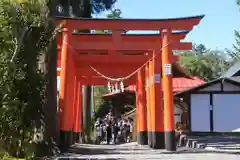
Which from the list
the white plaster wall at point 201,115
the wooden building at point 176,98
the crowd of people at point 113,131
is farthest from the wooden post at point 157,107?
the wooden building at point 176,98

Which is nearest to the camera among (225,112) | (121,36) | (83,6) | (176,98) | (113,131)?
(121,36)

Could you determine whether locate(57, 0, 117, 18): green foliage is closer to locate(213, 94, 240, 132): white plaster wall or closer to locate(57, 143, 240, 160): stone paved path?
locate(57, 143, 240, 160): stone paved path

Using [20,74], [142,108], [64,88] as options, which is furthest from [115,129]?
[20,74]

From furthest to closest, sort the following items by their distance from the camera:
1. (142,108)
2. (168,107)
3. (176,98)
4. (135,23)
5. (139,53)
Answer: (176,98) → (142,108) → (139,53) → (135,23) → (168,107)

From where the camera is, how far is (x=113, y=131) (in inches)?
1196

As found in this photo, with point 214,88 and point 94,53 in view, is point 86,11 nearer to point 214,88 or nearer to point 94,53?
point 94,53

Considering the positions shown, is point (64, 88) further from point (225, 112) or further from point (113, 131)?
point (225, 112)

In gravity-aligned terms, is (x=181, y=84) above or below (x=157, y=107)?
above

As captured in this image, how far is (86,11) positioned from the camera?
1079 inches

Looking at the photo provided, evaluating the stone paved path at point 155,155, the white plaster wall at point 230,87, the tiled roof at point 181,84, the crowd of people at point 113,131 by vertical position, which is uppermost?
the tiled roof at point 181,84

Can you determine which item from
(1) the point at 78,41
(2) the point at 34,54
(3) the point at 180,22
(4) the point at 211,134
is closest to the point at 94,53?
(1) the point at 78,41

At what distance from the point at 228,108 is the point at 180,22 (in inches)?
492

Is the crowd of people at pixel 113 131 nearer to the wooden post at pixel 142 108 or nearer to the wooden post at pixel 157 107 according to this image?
the wooden post at pixel 142 108

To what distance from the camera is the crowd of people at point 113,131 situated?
98.8 ft
